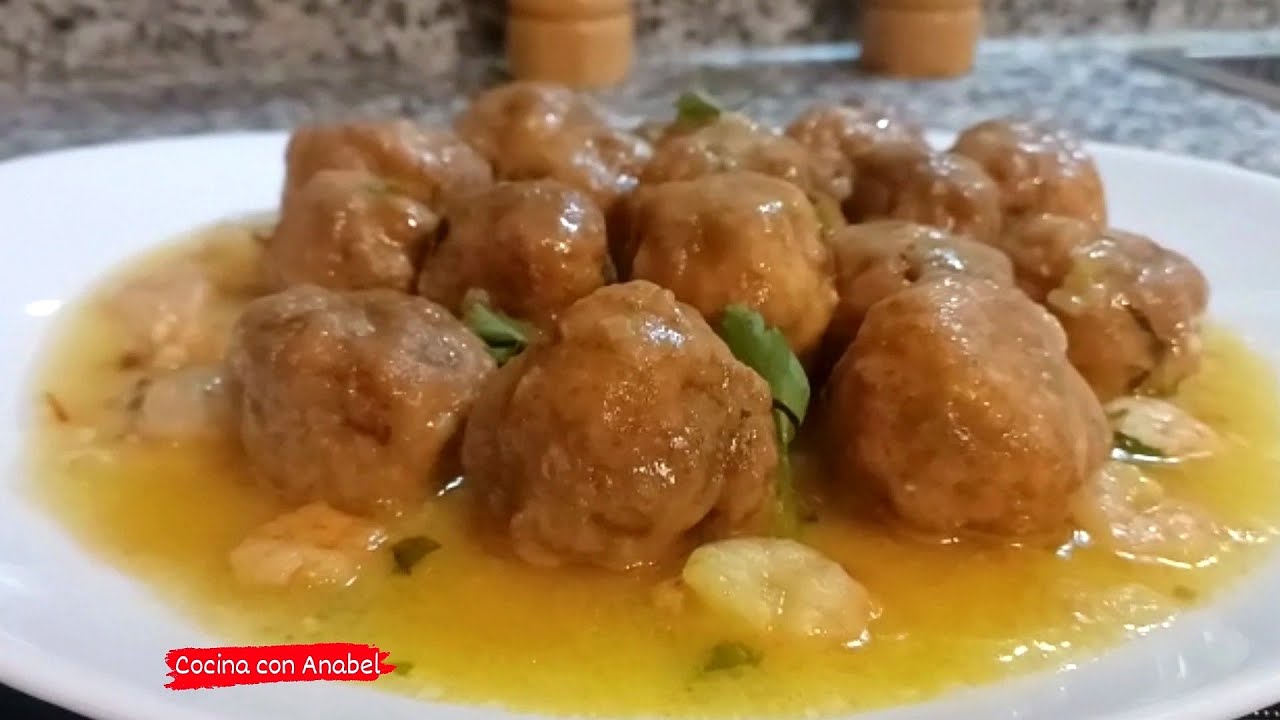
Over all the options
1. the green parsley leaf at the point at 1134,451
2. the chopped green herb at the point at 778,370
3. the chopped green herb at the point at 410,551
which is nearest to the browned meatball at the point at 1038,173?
the green parsley leaf at the point at 1134,451

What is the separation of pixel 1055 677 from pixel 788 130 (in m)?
1.56

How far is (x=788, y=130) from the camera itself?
2803 millimetres

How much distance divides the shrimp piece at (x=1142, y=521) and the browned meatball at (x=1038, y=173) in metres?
0.75

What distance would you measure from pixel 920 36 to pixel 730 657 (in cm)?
389

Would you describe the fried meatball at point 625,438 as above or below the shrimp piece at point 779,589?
above

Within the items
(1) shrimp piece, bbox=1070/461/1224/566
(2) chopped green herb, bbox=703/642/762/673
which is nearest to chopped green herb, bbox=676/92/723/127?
(1) shrimp piece, bbox=1070/461/1224/566

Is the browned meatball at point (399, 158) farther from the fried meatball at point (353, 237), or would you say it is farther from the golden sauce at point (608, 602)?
the golden sauce at point (608, 602)

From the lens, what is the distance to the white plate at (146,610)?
1374 mm

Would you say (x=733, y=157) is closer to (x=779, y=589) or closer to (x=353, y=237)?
(x=353, y=237)

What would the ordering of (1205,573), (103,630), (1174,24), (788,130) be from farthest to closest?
(1174,24) → (788,130) → (1205,573) → (103,630)

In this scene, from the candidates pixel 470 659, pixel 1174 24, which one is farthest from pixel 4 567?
pixel 1174 24

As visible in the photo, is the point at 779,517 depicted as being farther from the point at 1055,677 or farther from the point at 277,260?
the point at 277,260

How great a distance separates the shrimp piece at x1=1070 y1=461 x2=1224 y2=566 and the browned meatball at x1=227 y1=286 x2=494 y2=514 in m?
0.99

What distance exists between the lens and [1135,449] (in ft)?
7.00
